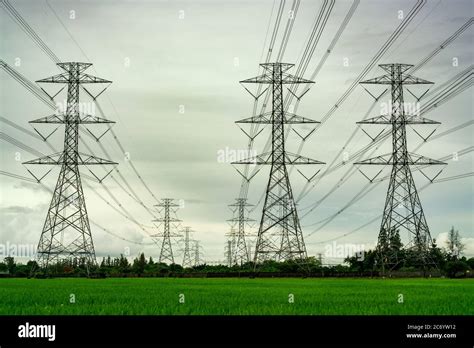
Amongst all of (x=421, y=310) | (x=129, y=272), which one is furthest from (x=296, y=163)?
(x=129, y=272)

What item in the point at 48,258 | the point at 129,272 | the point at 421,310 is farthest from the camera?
the point at 129,272

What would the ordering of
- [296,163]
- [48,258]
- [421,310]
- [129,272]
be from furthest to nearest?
[129,272]
[48,258]
[296,163]
[421,310]
